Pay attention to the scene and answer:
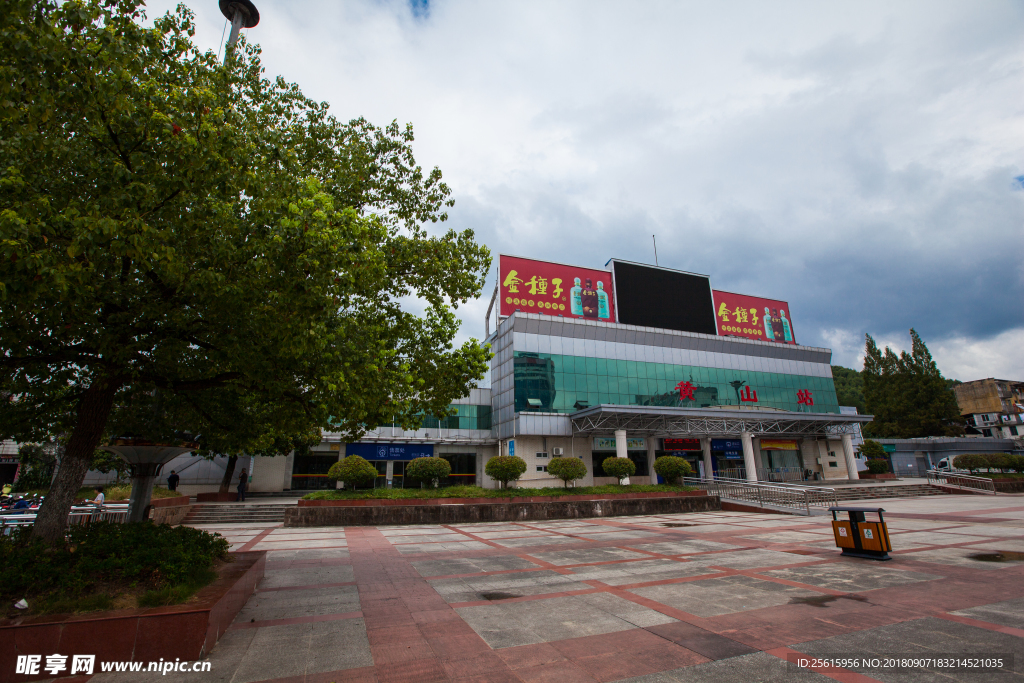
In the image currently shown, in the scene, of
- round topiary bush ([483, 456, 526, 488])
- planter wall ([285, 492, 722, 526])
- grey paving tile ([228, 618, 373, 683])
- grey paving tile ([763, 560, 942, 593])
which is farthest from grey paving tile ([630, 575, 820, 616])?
round topiary bush ([483, 456, 526, 488])

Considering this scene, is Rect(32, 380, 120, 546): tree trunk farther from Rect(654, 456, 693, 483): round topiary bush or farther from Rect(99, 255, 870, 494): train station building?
Rect(654, 456, 693, 483): round topiary bush

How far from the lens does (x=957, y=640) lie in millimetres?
5066

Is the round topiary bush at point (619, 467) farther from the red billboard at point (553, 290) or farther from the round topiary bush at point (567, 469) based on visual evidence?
the red billboard at point (553, 290)

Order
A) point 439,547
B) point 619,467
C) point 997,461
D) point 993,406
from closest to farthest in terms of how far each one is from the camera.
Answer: point 439,547 < point 619,467 < point 997,461 < point 993,406

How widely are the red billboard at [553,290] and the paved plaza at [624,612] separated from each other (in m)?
22.7

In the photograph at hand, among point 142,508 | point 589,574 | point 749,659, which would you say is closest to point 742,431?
point 589,574

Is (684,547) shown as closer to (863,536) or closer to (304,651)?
(863,536)

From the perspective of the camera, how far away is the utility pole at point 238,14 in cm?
1773

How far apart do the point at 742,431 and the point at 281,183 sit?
3341cm

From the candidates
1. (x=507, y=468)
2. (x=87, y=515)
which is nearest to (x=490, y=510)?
(x=507, y=468)

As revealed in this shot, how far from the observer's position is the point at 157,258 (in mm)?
5277

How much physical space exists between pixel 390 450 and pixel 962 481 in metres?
37.4

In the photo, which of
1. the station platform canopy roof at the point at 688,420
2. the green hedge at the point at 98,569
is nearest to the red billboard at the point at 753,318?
the station platform canopy roof at the point at 688,420

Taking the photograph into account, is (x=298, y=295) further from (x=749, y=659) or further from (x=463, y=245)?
(x=749, y=659)
